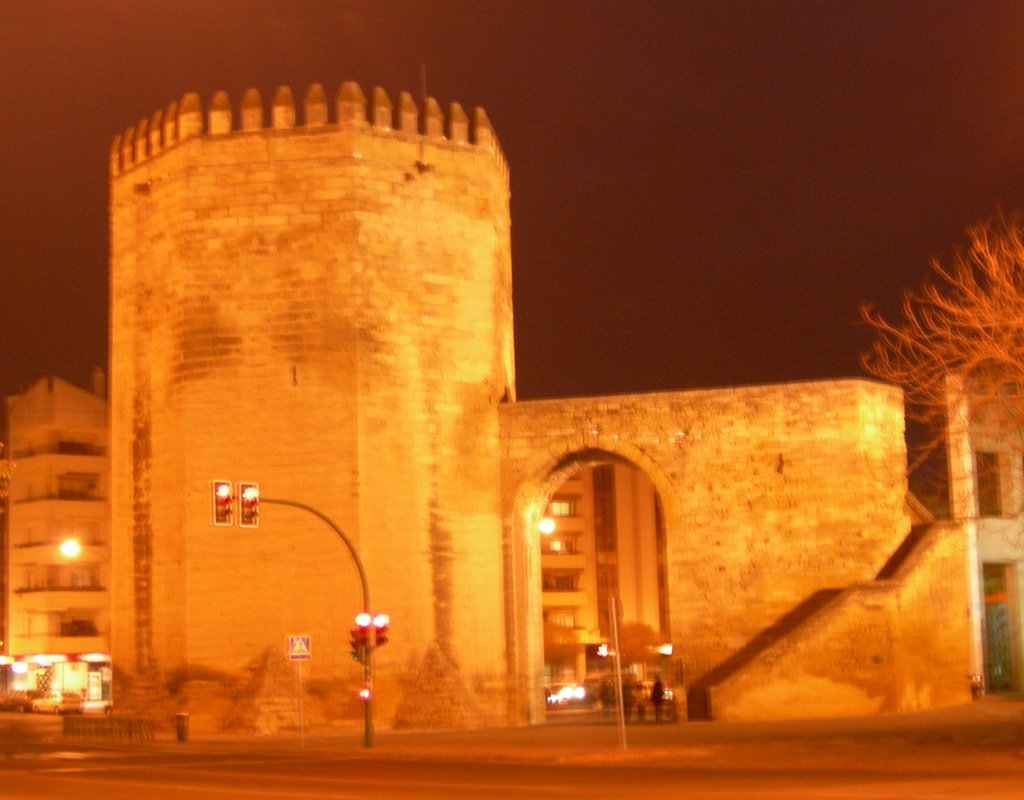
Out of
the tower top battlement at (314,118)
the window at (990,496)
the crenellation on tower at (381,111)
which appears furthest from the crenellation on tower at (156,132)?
the window at (990,496)

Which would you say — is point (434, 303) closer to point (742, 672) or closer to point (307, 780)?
point (742, 672)

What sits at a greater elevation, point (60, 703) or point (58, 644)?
point (58, 644)

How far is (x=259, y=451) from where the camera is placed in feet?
89.9

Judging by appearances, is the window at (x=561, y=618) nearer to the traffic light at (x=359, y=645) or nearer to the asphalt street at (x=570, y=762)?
the asphalt street at (x=570, y=762)

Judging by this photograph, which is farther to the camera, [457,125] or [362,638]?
[457,125]

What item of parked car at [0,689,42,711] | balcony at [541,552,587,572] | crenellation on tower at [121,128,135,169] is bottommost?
parked car at [0,689,42,711]

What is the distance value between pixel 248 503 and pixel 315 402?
480cm

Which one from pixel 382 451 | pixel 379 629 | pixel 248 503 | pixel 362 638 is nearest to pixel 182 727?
pixel 362 638

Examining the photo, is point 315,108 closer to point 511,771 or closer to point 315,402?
point 315,402

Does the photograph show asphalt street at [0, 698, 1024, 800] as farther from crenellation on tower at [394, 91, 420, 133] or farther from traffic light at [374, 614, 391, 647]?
crenellation on tower at [394, 91, 420, 133]

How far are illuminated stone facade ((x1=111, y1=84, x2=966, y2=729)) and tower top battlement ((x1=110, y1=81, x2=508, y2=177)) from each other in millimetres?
59

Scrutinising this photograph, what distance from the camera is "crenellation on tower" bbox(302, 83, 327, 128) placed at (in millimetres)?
28391

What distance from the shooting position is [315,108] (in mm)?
28469

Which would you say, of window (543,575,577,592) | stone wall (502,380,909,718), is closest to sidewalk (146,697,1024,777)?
stone wall (502,380,909,718)
